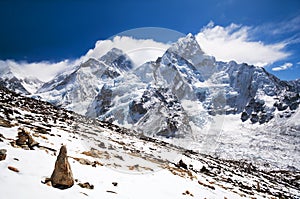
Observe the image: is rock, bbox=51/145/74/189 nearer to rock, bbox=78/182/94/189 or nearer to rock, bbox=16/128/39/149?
rock, bbox=78/182/94/189

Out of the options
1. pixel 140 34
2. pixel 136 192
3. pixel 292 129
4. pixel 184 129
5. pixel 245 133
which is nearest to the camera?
pixel 136 192

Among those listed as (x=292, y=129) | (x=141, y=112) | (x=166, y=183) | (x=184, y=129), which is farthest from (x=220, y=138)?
(x=166, y=183)

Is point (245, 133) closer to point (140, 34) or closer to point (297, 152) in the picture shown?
point (297, 152)

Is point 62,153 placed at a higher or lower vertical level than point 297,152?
lower

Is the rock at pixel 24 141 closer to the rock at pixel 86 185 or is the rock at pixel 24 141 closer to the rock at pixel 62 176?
the rock at pixel 62 176

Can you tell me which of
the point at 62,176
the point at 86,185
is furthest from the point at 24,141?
the point at 86,185

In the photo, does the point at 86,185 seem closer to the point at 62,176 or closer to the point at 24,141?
the point at 62,176

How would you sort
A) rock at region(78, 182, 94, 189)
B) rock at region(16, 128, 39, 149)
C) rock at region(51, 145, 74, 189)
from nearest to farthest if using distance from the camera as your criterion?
rock at region(51, 145, 74, 189) → rock at region(78, 182, 94, 189) → rock at region(16, 128, 39, 149)

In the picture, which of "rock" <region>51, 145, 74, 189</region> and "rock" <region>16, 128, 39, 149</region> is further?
"rock" <region>16, 128, 39, 149</region>

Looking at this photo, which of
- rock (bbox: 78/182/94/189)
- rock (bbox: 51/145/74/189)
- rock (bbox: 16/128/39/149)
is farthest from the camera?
rock (bbox: 16/128/39/149)

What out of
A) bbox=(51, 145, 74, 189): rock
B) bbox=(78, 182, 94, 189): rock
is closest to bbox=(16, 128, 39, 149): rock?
bbox=(51, 145, 74, 189): rock

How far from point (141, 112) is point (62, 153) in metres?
185

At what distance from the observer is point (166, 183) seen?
44.4 feet

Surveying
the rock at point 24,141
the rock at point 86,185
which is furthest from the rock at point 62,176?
the rock at point 24,141
